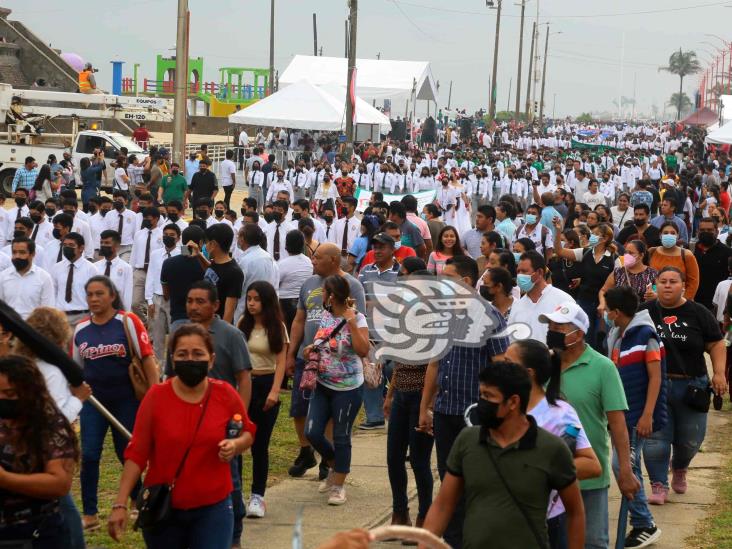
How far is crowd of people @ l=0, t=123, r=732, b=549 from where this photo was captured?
491 cm

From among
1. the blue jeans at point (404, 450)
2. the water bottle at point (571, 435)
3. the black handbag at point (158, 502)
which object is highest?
the water bottle at point (571, 435)

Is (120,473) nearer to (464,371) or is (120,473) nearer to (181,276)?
(181,276)

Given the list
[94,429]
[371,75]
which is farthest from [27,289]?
[371,75]

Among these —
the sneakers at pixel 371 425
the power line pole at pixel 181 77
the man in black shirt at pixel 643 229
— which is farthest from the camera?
the power line pole at pixel 181 77

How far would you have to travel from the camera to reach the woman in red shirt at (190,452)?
18.2ft

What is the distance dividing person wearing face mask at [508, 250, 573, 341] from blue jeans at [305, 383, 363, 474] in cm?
122

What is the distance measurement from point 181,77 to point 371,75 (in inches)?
1142

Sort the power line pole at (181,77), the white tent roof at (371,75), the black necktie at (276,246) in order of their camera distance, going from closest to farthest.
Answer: the black necktie at (276,246) < the power line pole at (181,77) < the white tent roof at (371,75)

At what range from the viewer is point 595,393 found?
6.17 meters

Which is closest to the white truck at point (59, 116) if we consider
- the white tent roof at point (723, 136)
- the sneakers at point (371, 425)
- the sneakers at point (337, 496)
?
the white tent roof at point (723, 136)

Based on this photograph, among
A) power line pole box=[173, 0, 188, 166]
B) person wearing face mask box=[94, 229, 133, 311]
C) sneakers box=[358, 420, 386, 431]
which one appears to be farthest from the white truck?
sneakers box=[358, 420, 386, 431]

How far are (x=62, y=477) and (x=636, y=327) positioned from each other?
3824mm

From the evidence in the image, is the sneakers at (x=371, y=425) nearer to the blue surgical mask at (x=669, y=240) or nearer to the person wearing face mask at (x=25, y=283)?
the person wearing face mask at (x=25, y=283)

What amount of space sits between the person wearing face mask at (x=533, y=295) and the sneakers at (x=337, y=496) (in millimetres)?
1683
